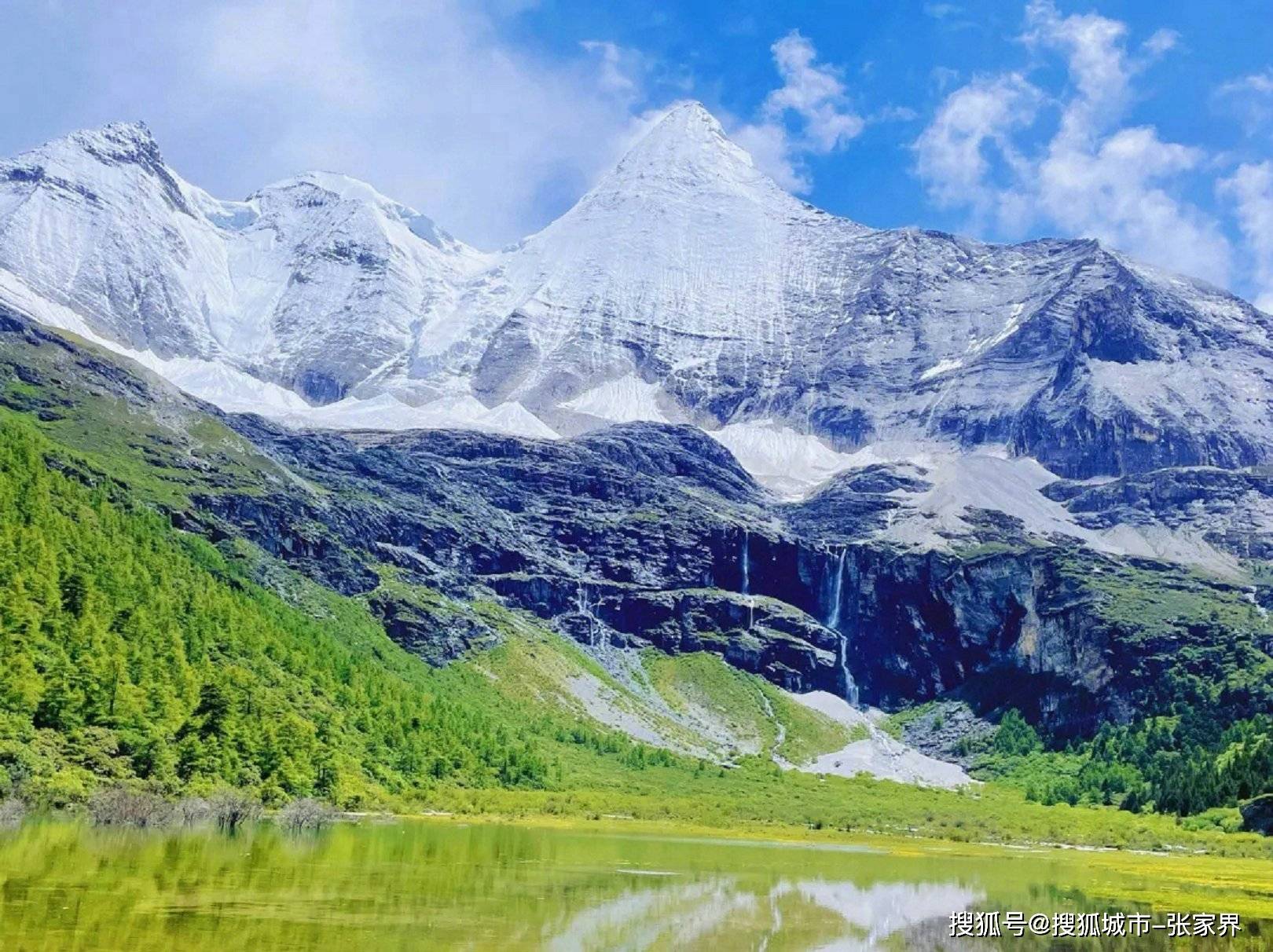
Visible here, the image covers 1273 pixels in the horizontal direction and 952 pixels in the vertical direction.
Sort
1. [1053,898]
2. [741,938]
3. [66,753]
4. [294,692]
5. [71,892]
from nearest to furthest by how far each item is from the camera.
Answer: [71,892] < [741,938] < [1053,898] < [66,753] < [294,692]

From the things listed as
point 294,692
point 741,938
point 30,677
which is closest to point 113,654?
point 30,677

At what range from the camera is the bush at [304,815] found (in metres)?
129

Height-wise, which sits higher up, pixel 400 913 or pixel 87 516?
pixel 87 516

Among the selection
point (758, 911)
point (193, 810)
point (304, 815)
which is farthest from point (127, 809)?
point (758, 911)

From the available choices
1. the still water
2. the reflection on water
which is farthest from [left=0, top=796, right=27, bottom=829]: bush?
the reflection on water

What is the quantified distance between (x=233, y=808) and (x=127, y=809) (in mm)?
15928

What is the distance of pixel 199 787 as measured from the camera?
12688 cm

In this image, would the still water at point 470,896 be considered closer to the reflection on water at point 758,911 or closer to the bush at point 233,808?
the reflection on water at point 758,911

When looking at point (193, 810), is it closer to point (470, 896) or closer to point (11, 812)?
point (11, 812)

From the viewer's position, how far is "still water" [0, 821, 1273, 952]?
59.6m

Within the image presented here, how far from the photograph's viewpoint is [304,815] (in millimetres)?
134125

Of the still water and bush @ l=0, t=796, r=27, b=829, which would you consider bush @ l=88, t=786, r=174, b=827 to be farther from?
the still water

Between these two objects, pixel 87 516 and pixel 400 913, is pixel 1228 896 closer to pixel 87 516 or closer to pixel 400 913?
pixel 400 913

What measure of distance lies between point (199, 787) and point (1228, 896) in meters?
89.8
